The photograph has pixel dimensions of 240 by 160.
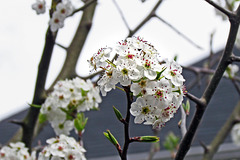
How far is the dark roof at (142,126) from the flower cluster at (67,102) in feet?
13.9

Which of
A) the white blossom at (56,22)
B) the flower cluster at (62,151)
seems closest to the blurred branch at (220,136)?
the flower cluster at (62,151)

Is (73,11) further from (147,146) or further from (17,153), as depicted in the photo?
(147,146)

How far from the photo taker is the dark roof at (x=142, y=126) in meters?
6.21

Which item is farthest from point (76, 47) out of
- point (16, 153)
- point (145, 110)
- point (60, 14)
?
point (145, 110)

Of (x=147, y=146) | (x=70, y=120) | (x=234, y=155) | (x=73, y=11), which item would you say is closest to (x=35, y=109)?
(x=70, y=120)

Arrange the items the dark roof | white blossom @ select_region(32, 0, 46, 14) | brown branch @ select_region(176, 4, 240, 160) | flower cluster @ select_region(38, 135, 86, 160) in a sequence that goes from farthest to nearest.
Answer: the dark roof
white blossom @ select_region(32, 0, 46, 14)
flower cluster @ select_region(38, 135, 86, 160)
brown branch @ select_region(176, 4, 240, 160)

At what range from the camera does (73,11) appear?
220 centimetres

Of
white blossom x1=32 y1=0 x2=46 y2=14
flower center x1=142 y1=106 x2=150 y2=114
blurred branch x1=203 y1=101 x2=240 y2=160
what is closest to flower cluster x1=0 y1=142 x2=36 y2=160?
white blossom x1=32 y1=0 x2=46 y2=14

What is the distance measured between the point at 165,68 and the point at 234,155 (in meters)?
4.38

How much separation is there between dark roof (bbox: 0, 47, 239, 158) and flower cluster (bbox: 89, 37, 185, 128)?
4922 mm

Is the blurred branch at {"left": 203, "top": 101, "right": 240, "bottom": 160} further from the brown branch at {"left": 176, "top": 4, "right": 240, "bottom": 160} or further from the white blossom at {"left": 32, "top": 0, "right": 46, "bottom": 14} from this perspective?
the white blossom at {"left": 32, "top": 0, "right": 46, "bottom": 14}

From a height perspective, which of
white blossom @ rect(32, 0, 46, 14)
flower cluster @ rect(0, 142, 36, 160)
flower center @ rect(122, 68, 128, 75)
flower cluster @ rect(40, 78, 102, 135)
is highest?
white blossom @ rect(32, 0, 46, 14)

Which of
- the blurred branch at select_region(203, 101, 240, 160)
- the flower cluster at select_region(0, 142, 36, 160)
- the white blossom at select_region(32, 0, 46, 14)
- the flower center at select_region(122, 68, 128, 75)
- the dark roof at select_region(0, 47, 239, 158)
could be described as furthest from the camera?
the dark roof at select_region(0, 47, 239, 158)

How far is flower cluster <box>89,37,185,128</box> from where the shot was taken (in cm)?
103
